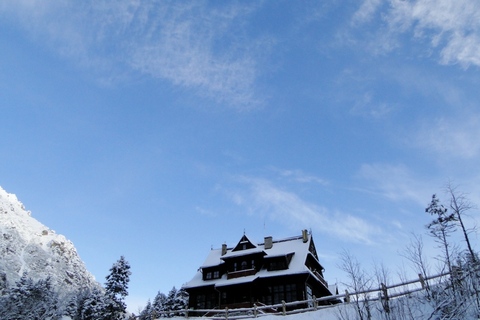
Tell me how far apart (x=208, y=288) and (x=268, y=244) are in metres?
7.79

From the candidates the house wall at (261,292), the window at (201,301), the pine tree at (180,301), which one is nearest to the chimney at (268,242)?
the house wall at (261,292)

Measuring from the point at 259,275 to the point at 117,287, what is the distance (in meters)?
16.4

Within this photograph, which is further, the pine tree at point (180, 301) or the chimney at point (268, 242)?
the pine tree at point (180, 301)

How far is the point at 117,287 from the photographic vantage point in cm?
4447

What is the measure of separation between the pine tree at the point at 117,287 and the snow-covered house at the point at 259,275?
25.4 ft

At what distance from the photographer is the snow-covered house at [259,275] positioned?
3809 cm

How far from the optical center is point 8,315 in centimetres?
4541

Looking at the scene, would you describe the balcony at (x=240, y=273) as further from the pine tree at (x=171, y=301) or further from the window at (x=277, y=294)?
the pine tree at (x=171, y=301)

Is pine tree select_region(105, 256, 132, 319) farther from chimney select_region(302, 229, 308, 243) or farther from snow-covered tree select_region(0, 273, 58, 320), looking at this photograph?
chimney select_region(302, 229, 308, 243)

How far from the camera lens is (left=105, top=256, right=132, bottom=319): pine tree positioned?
43.2 meters

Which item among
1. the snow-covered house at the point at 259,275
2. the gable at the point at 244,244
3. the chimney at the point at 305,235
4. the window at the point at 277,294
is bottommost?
the window at the point at 277,294

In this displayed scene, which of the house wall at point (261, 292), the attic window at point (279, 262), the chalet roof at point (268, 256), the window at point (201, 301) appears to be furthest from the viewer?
the window at point (201, 301)

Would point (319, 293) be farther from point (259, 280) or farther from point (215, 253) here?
point (215, 253)

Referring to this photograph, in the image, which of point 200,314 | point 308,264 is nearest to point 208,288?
point 200,314
